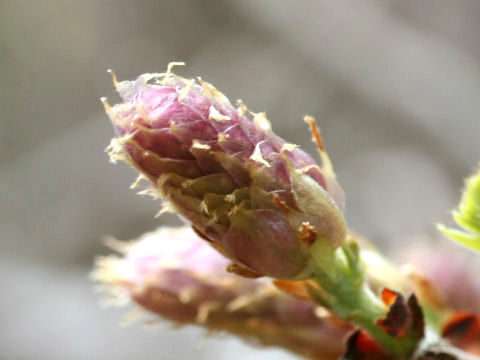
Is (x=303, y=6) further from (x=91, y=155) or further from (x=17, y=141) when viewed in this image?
(x=17, y=141)

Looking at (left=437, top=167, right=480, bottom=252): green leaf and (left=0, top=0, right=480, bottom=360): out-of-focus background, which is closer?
(left=437, top=167, right=480, bottom=252): green leaf

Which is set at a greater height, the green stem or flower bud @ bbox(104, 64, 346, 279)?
flower bud @ bbox(104, 64, 346, 279)

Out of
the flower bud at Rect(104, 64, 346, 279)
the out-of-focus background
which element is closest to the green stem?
the flower bud at Rect(104, 64, 346, 279)

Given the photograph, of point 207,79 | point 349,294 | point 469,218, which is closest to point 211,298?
point 349,294

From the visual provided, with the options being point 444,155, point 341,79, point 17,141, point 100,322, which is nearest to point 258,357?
point 100,322

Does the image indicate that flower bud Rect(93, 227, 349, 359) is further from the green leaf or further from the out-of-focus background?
the out-of-focus background

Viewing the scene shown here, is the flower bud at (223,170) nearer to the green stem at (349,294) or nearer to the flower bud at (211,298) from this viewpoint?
the green stem at (349,294)
